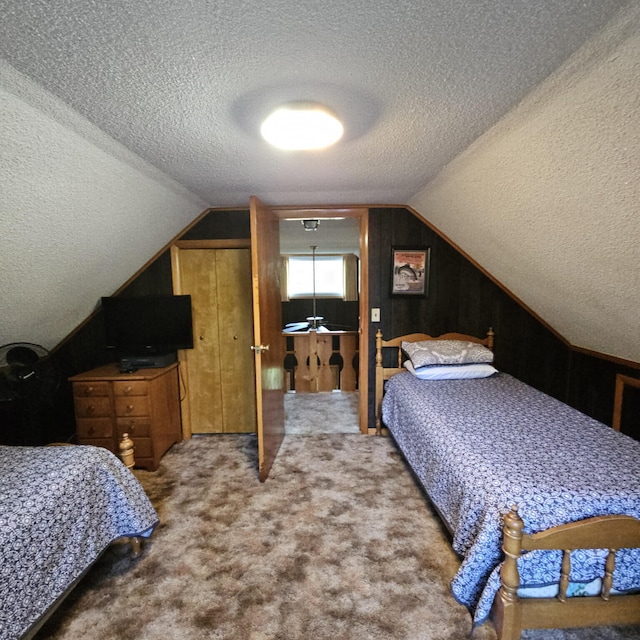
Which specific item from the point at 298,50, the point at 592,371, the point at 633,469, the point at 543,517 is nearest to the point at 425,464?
the point at 543,517

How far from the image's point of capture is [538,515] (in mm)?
1341

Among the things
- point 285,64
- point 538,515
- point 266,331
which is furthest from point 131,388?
point 538,515

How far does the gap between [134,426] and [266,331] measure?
134 centimetres

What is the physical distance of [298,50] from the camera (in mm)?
1096

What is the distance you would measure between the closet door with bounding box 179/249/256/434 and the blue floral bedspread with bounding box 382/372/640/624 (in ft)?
5.67

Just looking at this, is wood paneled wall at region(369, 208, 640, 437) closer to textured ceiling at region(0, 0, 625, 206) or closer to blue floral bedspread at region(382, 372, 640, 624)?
blue floral bedspread at region(382, 372, 640, 624)

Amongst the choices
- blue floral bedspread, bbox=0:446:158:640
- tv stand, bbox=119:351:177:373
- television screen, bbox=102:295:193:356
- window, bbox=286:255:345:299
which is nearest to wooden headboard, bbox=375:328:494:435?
television screen, bbox=102:295:193:356

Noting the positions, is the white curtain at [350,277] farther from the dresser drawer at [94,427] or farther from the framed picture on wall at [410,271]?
the dresser drawer at [94,427]

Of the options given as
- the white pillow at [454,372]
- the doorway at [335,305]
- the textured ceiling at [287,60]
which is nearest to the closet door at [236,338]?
the doorway at [335,305]

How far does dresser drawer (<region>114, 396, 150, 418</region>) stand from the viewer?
277 centimetres

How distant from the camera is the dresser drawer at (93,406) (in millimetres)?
2762

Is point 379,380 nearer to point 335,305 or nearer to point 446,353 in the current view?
point 446,353

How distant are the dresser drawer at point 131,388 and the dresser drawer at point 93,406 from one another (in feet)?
0.35

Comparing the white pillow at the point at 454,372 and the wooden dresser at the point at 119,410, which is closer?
the wooden dresser at the point at 119,410
